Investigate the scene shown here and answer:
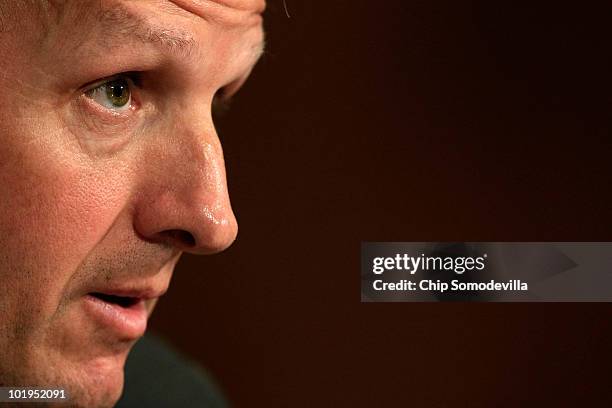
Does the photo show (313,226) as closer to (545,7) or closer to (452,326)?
(452,326)

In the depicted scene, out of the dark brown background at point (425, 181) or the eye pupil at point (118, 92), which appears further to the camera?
the dark brown background at point (425, 181)

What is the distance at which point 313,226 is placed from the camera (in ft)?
4.02

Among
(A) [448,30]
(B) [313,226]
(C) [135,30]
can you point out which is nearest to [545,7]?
(A) [448,30]

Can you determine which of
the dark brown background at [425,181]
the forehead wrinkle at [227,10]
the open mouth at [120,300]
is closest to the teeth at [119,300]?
the open mouth at [120,300]

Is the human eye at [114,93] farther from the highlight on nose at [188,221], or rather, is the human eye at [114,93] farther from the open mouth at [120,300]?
the open mouth at [120,300]

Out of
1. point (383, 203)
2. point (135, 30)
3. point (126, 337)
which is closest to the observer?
point (135, 30)

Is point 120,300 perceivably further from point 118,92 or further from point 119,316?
point 118,92

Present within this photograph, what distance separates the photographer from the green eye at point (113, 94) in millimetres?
991

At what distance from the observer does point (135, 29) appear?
945mm

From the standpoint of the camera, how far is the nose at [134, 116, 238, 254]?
3.34 feet

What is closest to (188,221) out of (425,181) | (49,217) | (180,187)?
(180,187)

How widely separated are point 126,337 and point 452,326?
1.31 ft

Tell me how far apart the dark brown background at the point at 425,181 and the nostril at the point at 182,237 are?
7.6 inches

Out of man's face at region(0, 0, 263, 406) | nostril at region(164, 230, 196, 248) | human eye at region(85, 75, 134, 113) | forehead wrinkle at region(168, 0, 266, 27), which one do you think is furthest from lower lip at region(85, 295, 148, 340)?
forehead wrinkle at region(168, 0, 266, 27)
